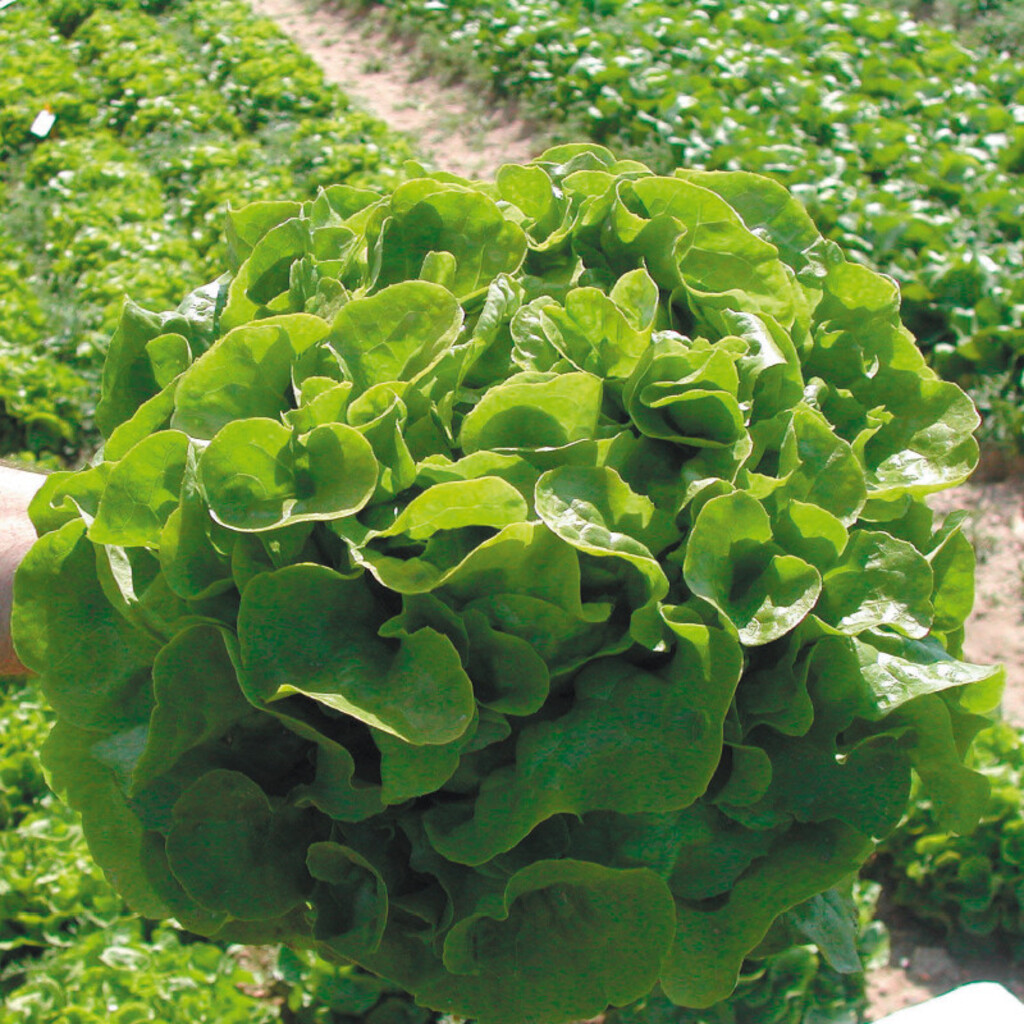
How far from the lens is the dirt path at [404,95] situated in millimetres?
7535

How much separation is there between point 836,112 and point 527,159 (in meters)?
1.92

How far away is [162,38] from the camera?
917cm

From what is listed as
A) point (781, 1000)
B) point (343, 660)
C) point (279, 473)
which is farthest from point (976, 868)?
point (279, 473)

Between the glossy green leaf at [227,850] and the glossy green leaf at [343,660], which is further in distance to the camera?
the glossy green leaf at [227,850]

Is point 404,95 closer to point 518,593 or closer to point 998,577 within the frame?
point 998,577

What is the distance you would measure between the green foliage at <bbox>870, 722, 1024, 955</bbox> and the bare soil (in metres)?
0.08

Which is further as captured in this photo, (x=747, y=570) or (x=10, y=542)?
(x=10, y=542)

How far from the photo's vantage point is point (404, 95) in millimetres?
8578

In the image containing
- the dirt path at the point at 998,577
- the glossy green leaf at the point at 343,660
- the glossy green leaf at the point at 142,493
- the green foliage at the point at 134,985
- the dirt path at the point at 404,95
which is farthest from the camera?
the dirt path at the point at 404,95

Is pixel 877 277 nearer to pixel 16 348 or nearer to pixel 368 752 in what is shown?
pixel 368 752

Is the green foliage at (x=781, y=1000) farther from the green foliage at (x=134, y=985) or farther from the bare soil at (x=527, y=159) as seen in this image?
the green foliage at (x=134, y=985)

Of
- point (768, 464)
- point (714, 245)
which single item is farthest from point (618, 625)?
point (714, 245)

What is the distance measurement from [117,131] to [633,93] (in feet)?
12.1

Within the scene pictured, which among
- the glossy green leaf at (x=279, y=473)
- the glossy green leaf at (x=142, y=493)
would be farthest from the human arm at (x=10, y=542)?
the glossy green leaf at (x=279, y=473)
